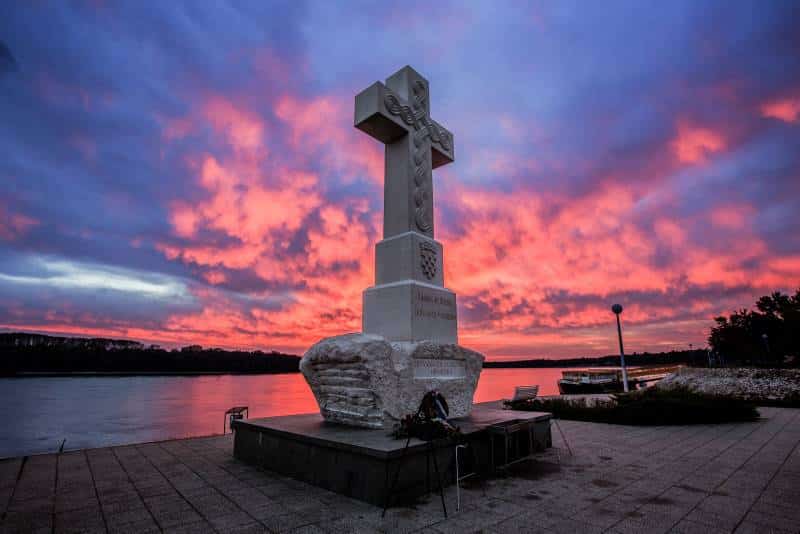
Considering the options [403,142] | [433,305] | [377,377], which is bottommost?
[377,377]

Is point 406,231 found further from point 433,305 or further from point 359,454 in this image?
point 359,454

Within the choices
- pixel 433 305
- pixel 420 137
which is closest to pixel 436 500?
pixel 433 305

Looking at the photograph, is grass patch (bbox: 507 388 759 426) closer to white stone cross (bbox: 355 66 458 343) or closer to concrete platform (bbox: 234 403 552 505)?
concrete platform (bbox: 234 403 552 505)

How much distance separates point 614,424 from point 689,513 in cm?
670

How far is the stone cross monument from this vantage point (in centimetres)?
592

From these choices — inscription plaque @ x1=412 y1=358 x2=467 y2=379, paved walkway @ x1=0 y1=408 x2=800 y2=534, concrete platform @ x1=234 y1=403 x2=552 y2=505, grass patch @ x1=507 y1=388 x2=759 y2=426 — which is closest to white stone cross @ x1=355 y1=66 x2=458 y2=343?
inscription plaque @ x1=412 y1=358 x2=467 y2=379

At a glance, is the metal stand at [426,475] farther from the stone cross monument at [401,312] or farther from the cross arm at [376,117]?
the cross arm at [376,117]

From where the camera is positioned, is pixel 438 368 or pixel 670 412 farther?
pixel 670 412

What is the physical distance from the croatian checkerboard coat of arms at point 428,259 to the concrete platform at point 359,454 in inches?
98.8

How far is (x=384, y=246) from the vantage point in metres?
7.45

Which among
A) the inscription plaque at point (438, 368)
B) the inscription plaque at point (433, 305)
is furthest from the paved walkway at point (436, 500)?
the inscription plaque at point (433, 305)

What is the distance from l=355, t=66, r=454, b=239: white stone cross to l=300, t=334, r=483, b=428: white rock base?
7.40 ft

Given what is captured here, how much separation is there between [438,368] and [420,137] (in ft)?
14.6

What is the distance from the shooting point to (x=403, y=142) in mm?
7898
